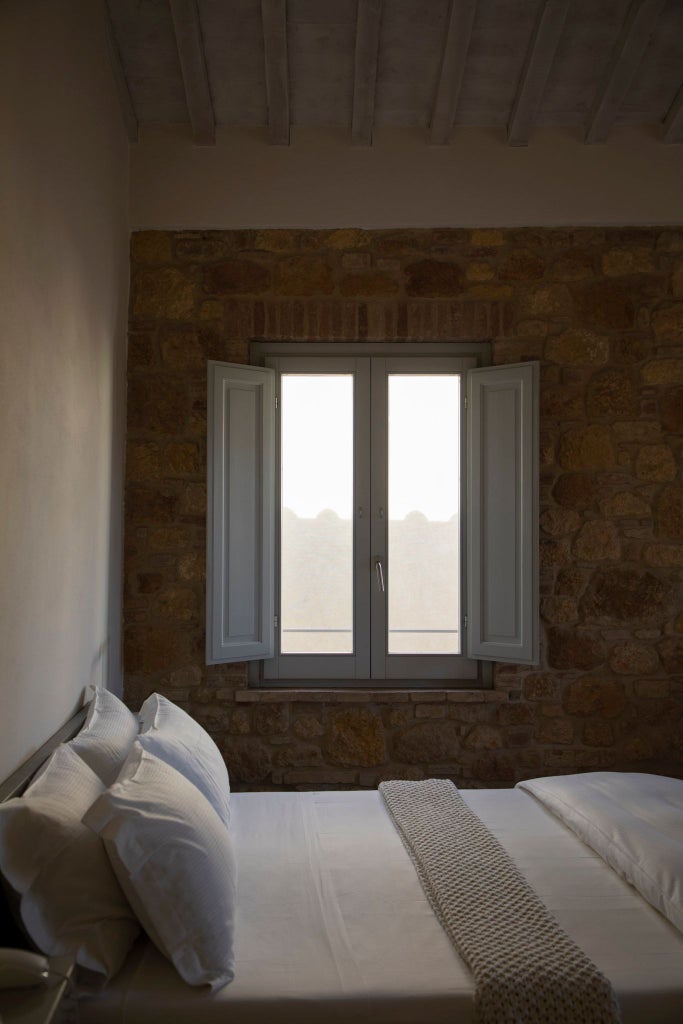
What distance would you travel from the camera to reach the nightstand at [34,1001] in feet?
4.94

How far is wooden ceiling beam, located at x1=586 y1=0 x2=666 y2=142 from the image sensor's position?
3572 mm

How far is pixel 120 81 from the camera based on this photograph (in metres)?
3.87

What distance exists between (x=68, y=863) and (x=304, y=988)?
573mm

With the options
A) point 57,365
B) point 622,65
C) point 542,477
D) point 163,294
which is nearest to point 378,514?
point 542,477

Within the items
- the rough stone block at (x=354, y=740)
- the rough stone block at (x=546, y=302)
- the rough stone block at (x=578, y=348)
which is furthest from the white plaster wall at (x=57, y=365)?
the rough stone block at (x=578, y=348)

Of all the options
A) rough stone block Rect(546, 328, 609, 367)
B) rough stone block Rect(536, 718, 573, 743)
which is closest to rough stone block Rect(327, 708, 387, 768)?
rough stone block Rect(536, 718, 573, 743)

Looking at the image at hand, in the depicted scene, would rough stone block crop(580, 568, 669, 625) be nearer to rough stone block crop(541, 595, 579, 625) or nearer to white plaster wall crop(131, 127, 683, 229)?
rough stone block crop(541, 595, 579, 625)

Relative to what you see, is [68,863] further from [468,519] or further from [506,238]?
[506,238]

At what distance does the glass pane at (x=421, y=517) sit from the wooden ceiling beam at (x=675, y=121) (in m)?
1.58

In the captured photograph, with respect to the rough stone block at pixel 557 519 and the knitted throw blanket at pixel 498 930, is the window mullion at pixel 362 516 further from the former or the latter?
the knitted throw blanket at pixel 498 930

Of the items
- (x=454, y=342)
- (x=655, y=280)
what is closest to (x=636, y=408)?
(x=655, y=280)

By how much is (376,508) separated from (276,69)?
206 centimetres

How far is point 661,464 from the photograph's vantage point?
4207 millimetres

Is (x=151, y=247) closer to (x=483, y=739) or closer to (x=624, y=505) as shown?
(x=624, y=505)
